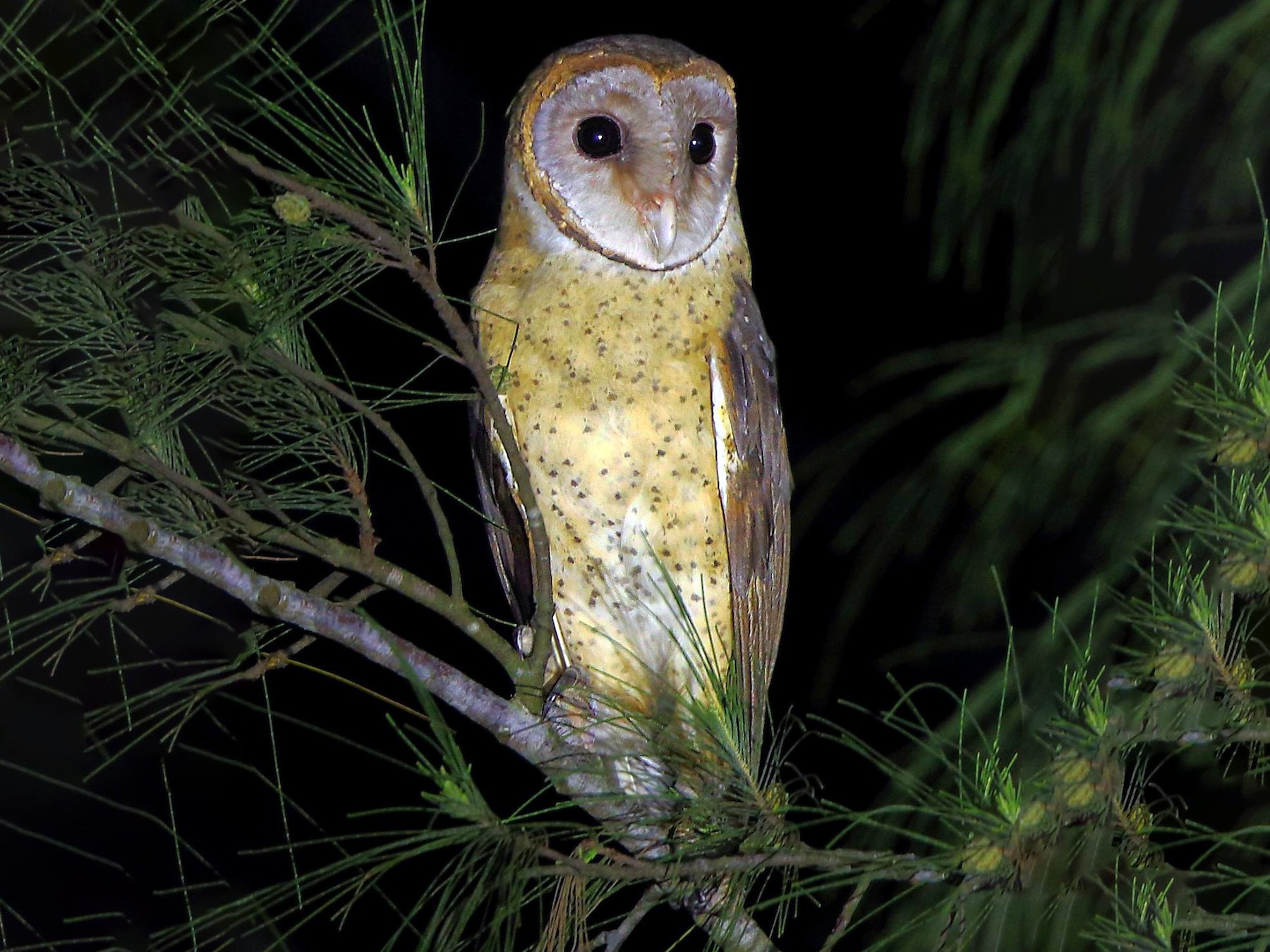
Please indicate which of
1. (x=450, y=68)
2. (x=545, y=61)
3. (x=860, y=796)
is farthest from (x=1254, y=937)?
(x=450, y=68)

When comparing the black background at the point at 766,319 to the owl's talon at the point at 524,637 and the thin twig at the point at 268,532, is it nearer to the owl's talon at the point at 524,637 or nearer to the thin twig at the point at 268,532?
the owl's talon at the point at 524,637

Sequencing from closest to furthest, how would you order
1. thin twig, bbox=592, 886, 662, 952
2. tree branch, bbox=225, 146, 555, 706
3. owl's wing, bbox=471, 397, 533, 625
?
tree branch, bbox=225, 146, 555, 706 → thin twig, bbox=592, 886, 662, 952 → owl's wing, bbox=471, 397, 533, 625

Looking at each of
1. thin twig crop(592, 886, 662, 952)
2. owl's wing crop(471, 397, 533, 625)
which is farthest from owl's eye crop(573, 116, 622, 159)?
thin twig crop(592, 886, 662, 952)

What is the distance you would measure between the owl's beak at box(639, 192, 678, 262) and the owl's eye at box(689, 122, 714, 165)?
0.06 m

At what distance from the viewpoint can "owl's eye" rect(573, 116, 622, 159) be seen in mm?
1025

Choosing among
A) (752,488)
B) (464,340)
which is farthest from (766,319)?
(464,340)

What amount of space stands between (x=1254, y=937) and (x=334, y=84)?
1724 millimetres

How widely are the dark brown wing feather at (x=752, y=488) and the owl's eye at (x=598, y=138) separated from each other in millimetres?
182

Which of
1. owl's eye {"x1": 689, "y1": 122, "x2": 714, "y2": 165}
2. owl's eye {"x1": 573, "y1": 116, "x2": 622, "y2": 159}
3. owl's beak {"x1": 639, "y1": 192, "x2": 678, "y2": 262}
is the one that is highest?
owl's eye {"x1": 573, "y1": 116, "x2": 622, "y2": 159}

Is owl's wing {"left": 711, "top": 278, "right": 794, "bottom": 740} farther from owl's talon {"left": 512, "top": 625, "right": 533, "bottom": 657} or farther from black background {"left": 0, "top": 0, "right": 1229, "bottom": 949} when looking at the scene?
black background {"left": 0, "top": 0, "right": 1229, "bottom": 949}

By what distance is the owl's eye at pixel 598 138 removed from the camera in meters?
1.03

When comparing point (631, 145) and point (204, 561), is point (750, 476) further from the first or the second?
point (204, 561)

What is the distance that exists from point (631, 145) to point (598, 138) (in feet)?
0.10

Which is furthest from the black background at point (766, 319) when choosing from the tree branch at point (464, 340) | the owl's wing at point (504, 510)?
the tree branch at point (464, 340)
